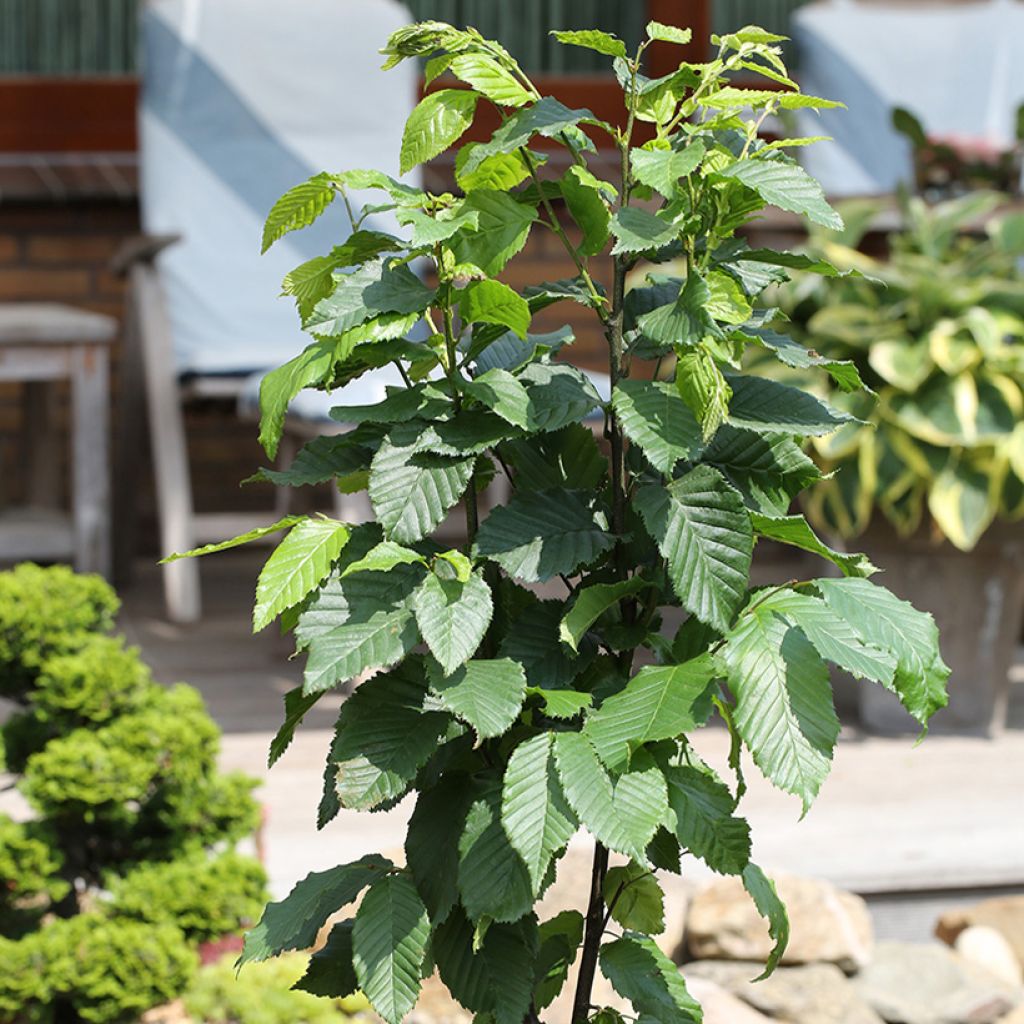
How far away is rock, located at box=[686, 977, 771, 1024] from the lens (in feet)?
5.26

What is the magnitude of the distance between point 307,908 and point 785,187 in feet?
1.70

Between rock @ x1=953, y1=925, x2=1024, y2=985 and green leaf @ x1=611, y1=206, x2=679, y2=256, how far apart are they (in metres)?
1.44

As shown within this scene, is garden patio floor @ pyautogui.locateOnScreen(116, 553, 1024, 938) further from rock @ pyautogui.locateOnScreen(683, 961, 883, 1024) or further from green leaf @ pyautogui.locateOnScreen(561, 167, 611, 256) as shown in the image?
green leaf @ pyautogui.locateOnScreen(561, 167, 611, 256)

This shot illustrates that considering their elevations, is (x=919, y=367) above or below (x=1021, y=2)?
below

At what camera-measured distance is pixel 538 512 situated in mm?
975

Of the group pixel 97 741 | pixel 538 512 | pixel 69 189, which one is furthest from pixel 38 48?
pixel 538 512

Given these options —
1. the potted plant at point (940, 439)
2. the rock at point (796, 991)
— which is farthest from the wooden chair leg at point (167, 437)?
the rock at point (796, 991)

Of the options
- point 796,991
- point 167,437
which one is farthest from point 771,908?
point 167,437

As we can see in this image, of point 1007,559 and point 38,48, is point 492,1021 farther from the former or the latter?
point 38,48

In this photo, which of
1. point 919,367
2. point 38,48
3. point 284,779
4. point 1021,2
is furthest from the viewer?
point 1021,2

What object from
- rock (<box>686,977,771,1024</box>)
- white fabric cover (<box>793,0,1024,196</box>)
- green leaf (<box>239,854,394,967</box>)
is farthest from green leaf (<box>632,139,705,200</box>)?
white fabric cover (<box>793,0,1024,196</box>)

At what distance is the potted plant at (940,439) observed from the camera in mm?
2812

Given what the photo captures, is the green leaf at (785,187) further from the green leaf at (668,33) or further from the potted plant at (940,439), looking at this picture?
the potted plant at (940,439)

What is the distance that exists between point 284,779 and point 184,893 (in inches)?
34.6
